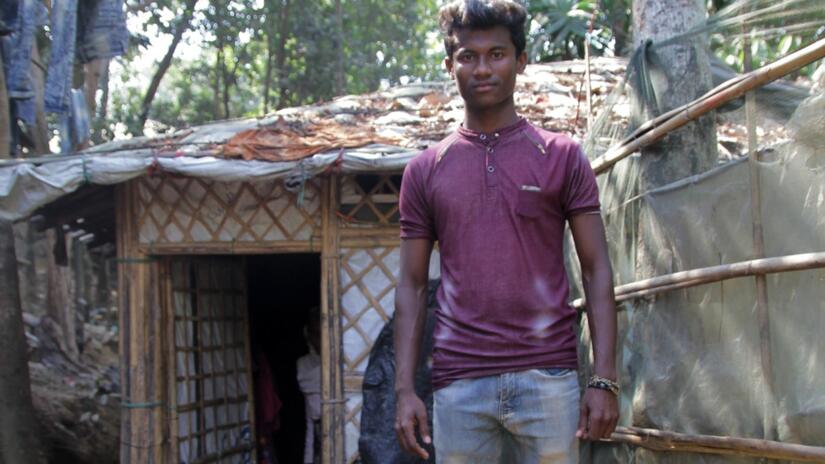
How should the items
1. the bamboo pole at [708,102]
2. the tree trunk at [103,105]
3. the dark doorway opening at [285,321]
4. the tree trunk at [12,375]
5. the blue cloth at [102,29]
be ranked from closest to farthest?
the bamboo pole at [708,102], the tree trunk at [12,375], the blue cloth at [102,29], the dark doorway opening at [285,321], the tree trunk at [103,105]

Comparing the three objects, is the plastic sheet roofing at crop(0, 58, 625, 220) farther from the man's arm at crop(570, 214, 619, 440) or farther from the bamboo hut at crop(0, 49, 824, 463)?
the man's arm at crop(570, 214, 619, 440)

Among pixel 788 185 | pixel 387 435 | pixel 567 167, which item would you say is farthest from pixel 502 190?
pixel 387 435

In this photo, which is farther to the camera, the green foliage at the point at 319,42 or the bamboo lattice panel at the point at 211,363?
the green foliage at the point at 319,42

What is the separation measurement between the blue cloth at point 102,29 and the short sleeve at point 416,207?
18.5 ft

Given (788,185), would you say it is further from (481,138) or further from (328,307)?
(328,307)

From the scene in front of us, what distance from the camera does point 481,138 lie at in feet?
7.95

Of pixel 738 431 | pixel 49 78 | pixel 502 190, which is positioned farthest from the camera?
pixel 49 78

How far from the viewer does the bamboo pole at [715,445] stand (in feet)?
7.59

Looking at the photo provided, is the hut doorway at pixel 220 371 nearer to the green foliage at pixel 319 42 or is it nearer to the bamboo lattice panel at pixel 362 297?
the bamboo lattice panel at pixel 362 297

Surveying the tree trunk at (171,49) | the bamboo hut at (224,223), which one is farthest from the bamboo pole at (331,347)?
the tree trunk at (171,49)

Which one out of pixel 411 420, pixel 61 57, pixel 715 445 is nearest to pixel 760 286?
pixel 715 445

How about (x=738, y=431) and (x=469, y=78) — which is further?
(x=738, y=431)

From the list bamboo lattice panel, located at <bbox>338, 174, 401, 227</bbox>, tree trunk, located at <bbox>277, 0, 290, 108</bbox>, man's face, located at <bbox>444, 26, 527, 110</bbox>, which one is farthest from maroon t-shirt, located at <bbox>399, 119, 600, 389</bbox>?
tree trunk, located at <bbox>277, 0, 290, 108</bbox>

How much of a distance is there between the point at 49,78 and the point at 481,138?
16.8 feet
